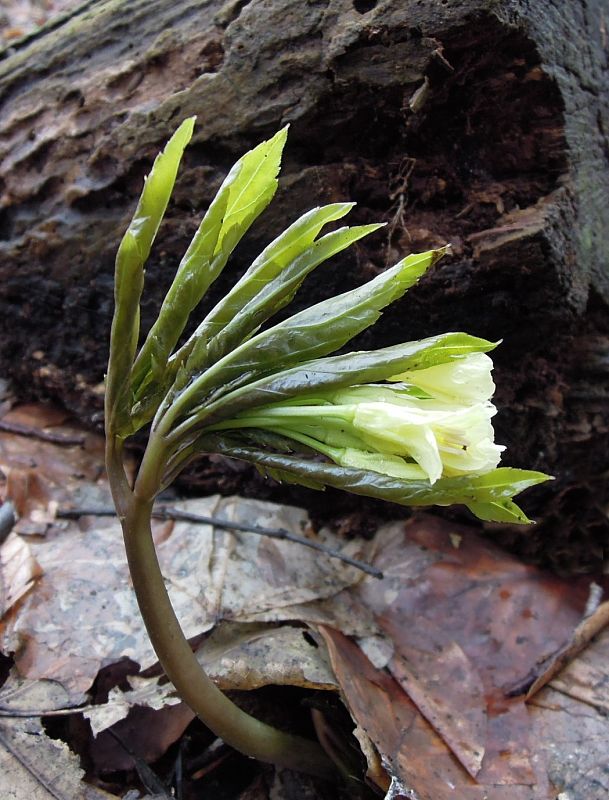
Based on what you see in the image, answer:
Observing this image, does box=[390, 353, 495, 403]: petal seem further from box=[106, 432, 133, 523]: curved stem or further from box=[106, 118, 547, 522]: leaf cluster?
box=[106, 432, 133, 523]: curved stem

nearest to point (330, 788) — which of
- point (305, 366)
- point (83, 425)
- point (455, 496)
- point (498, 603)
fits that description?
point (498, 603)

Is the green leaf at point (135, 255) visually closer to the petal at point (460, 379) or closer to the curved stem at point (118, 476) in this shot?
the curved stem at point (118, 476)

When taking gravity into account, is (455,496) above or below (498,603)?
above

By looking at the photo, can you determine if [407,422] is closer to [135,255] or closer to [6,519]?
[135,255]

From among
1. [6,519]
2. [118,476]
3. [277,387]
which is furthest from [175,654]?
[6,519]

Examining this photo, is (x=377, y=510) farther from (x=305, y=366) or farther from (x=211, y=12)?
(x=211, y=12)
